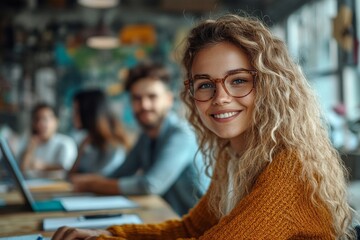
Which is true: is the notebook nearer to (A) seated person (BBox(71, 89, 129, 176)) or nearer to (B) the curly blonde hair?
(B) the curly blonde hair

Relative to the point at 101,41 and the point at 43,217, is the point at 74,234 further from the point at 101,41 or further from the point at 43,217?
the point at 101,41

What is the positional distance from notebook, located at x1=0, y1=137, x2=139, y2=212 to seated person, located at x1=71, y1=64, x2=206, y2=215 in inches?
8.4

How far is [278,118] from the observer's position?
124 centimetres

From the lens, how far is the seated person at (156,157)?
2.41 m

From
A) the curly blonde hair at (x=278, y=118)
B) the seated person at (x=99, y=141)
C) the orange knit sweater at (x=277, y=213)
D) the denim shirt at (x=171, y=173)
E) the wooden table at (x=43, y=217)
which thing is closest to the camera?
the orange knit sweater at (x=277, y=213)

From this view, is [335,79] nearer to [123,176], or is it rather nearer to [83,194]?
[123,176]

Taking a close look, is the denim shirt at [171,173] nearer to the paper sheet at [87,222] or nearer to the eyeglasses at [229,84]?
the paper sheet at [87,222]

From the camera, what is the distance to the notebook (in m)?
1.95

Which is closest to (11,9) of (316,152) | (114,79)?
(114,79)

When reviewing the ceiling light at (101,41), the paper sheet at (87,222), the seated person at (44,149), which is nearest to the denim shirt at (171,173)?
the paper sheet at (87,222)

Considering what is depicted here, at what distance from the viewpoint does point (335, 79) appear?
4.99m

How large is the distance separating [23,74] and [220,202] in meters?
5.35

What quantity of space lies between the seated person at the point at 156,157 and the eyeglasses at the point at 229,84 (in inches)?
28.6

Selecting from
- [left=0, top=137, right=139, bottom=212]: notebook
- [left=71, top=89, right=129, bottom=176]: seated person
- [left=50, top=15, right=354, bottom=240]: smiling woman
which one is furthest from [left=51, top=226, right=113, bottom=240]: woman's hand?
[left=71, top=89, right=129, bottom=176]: seated person
